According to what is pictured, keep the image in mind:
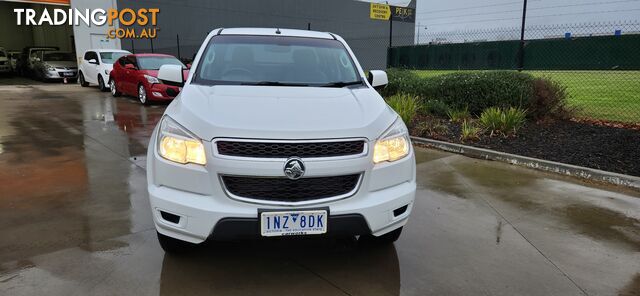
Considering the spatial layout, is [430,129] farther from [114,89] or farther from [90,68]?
[90,68]

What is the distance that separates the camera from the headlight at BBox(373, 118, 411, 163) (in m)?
2.99

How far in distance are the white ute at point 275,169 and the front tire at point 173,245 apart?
0.01 m

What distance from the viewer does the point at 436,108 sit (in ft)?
30.1

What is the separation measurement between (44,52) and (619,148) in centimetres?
A: 2436

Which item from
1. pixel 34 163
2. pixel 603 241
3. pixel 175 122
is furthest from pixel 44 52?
pixel 603 241

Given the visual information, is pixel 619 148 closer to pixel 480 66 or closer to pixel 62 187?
pixel 480 66

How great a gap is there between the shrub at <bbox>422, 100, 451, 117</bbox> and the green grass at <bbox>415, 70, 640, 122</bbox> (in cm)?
162

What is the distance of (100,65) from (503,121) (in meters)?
14.9

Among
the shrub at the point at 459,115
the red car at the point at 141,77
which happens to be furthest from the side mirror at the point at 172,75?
the red car at the point at 141,77

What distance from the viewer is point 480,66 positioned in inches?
443

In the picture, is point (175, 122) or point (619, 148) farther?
point (619, 148)

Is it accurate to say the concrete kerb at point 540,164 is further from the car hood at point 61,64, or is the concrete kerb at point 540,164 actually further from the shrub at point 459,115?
the car hood at point 61,64

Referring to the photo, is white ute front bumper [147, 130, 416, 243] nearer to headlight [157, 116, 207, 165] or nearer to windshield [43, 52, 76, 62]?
headlight [157, 116, 207, 165]

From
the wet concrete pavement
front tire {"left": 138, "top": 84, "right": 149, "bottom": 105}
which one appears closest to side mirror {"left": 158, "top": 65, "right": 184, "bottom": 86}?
the wet concrete pavement
